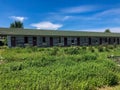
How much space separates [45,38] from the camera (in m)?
34.0

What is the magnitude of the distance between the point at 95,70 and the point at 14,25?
6322 centimetres

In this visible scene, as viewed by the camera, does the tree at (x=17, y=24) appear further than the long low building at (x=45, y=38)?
Yes

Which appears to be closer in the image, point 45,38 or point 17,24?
point 45,38

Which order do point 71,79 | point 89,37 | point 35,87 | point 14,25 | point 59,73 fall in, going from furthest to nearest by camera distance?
point 14,25, point 89,37, point 59,73, point 71,79, point 35,87

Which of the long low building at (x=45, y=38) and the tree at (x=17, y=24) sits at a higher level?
the tree at (x=17, y=24)

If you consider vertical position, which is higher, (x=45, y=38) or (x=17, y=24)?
(x=17, y=24)

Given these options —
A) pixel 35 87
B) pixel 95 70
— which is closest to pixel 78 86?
pixel 35 87

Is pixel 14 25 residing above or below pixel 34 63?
above

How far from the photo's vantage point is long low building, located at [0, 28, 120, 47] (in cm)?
3022

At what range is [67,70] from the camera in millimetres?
8602

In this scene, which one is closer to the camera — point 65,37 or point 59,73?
point 59,73

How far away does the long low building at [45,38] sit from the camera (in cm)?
3022

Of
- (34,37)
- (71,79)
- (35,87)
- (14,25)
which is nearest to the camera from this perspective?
(35,87)

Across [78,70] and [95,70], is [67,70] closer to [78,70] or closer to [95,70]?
[78,70]
